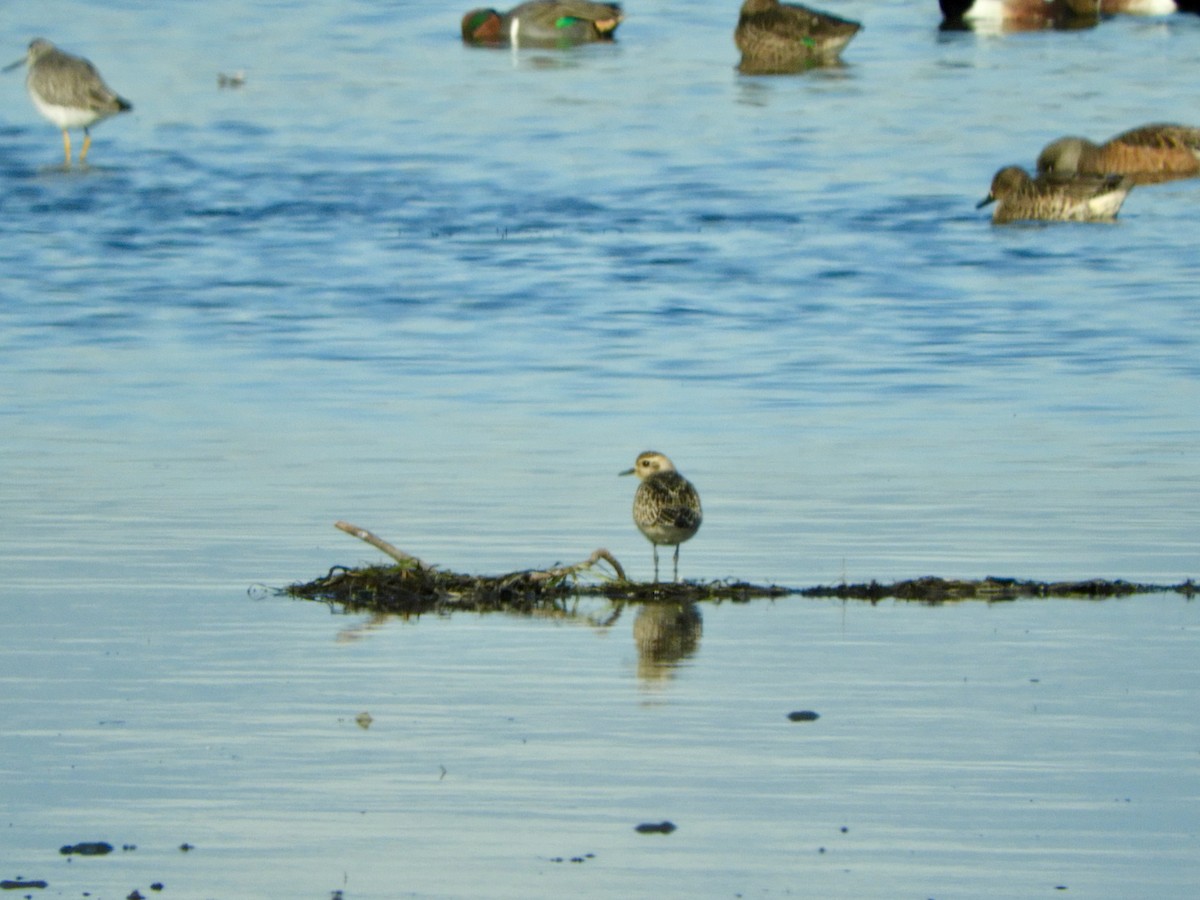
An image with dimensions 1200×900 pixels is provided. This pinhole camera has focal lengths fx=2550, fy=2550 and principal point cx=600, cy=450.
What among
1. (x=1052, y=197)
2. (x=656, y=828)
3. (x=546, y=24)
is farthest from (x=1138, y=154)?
(x=656, y=828)

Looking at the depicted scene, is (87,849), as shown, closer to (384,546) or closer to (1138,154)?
(384,546)

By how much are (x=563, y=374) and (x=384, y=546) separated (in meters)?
6.06

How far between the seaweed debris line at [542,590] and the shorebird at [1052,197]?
559 inches

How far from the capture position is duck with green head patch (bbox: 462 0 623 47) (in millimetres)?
41250

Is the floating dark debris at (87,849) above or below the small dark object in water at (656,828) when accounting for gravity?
below

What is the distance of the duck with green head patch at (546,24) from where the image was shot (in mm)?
41250

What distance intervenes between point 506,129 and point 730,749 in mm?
24442

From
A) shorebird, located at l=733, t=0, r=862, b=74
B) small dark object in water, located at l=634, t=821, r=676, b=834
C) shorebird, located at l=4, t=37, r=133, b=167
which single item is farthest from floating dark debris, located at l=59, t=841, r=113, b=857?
shorebird, located at l=733, t=0, r=862, b=74

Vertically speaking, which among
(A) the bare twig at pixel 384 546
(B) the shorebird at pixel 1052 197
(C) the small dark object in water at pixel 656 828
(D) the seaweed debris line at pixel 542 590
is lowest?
(C) the small dark object in water at pixel 656 828

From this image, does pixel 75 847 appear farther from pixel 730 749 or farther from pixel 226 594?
pixel 226 594

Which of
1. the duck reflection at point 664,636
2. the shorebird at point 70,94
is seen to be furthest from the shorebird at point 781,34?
the duck reflection at point 664,636

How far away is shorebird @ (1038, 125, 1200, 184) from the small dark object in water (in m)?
19.7

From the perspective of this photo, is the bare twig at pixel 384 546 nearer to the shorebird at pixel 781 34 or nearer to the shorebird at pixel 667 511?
the shorebird at pixel 667 511

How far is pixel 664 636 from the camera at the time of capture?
8.52 metres
